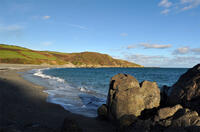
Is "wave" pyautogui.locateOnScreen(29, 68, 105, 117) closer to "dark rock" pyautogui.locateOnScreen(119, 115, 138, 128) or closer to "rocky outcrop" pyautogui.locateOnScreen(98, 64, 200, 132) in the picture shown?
"rocky outcrop" pyautogui.locateOnScreen(98, 64, 200, 132)

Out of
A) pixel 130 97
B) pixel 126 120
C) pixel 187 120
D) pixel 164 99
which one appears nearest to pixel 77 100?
pixel 130 97

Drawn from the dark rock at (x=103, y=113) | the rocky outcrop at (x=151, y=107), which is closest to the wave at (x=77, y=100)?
the dark rock at (x=103, y=113)

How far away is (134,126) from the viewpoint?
7152 millimetres

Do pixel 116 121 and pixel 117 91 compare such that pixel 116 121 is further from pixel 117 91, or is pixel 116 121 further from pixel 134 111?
pixel 117 91

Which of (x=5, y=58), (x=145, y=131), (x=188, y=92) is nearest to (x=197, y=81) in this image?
(x=188, y=92)

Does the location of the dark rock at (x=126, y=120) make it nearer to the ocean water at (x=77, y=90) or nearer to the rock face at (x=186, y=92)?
the rock face at (x=186, y=92)

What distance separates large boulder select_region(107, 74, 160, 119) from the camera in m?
8.59

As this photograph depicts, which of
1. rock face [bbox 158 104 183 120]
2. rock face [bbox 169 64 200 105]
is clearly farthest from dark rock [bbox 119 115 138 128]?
rock face [bbox 169 64 200 105]

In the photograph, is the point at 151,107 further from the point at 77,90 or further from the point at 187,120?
the point at 77,90

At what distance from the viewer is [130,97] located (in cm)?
880

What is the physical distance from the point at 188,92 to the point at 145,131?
13.0ft

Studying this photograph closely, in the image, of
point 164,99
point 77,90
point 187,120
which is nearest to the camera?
point 187,120

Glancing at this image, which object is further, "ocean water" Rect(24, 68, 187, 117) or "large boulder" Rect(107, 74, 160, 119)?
"ocean water" Rect(24, 68, 187, 117)

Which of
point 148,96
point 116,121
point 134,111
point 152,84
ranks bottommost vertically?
point 116,121
